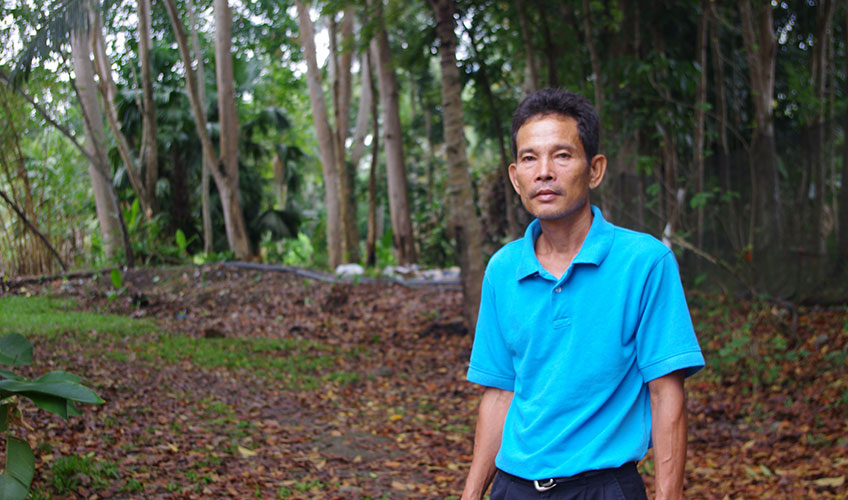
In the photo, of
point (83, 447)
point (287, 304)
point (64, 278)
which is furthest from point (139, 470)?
point (287, 304)

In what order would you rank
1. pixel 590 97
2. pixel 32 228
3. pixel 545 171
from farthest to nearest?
pixel 590 97, pixel 32 228, pixel 545 171

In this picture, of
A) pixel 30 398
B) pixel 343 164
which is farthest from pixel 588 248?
pixel 343 164

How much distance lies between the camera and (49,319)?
20.5ft

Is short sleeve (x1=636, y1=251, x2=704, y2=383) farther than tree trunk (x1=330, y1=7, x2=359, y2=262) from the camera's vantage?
No

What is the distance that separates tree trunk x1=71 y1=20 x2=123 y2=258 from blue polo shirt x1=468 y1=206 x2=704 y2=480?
6.33 meters

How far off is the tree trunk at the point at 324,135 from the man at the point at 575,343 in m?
13.0

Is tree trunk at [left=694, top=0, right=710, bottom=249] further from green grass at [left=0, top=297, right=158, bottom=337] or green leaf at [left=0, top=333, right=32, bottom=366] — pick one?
green leaf at [left=0, top=333, right=32, bottom=366]

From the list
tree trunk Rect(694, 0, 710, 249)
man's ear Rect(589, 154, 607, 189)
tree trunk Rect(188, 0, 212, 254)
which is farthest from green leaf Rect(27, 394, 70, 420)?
tree trunk Rect(694, 0, 710, 249)

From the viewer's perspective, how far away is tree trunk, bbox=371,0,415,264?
52.6 feet

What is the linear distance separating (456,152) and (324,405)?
3.41 meters

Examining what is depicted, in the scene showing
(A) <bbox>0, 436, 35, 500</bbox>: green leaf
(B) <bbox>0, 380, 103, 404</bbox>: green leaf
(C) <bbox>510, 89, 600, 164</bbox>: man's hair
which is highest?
(C) <bbox>510, 89, 600, 164</bbox>: man's hair

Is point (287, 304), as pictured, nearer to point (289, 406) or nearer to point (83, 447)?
point (289, 406)

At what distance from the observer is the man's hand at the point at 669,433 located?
6.20 feet

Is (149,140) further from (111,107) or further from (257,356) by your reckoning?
(257,356)
